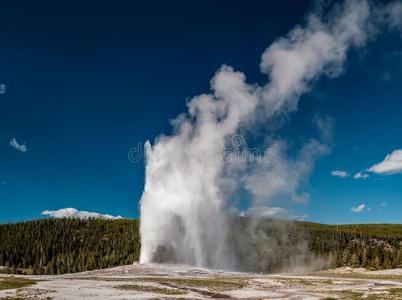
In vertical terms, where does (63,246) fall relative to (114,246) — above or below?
below

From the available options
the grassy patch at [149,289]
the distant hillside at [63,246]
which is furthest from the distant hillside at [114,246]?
the grassy patch at [149,289]

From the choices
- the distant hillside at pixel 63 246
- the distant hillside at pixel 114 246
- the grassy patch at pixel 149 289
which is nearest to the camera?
the grassy patch at pixel 149 289

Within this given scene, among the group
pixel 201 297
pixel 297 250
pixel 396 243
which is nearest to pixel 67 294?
pixel 201 297

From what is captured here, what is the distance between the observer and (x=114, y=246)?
5340 inches

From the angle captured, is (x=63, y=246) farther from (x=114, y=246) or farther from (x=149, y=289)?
(x=149, y=289)

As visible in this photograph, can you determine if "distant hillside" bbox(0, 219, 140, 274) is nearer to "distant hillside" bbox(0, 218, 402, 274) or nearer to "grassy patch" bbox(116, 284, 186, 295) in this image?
"distant hillside" bbox(0, 218, 402, 274)

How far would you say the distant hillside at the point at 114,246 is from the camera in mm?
118188

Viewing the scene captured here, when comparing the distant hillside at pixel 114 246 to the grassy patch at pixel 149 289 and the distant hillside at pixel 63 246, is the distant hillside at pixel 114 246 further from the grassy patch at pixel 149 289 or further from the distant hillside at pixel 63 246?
the grassy patch at pixel 149 289

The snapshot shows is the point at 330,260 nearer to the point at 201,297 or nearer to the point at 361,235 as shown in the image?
the point at 361,235

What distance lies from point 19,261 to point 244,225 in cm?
6740

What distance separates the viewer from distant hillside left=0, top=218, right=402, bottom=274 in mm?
118188

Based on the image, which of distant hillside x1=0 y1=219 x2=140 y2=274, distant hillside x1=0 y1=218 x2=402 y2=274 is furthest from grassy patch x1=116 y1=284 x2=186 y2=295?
distant hillside x1=0 y1=219 x2=140 y2=274

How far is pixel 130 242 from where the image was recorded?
446ft

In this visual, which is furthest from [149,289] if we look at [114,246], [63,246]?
[63,246]
